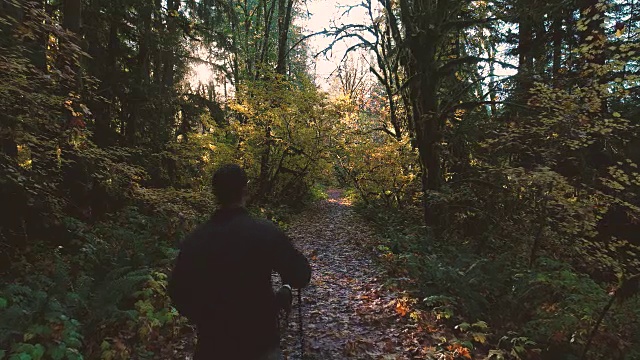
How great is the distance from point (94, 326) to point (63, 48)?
4.03 meters

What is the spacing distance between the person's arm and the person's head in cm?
33

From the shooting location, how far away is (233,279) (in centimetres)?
219

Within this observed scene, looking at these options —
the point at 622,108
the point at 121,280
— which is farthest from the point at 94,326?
the point at 622,108

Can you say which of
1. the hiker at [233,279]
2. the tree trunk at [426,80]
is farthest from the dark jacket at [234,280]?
the tree trunk at [426,80]

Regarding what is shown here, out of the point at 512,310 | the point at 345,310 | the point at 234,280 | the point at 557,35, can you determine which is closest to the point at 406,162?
the point at 557,35

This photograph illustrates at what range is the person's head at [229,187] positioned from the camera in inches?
92.0

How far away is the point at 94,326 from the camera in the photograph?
4.68 metres

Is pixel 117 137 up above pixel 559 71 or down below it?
below

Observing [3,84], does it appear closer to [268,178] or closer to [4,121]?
[4,121]

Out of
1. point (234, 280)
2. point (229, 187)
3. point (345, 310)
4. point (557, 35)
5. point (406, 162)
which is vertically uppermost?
point (557, 35)

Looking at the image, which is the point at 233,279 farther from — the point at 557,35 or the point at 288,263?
the point at 557,35

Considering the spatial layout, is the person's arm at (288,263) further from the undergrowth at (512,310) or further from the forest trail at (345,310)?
the undergrowth at (512,310)

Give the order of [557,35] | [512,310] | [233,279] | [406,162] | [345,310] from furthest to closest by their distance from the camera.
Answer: [406,162]
[557,35]
[345,310]
[512,310]
[233,279]

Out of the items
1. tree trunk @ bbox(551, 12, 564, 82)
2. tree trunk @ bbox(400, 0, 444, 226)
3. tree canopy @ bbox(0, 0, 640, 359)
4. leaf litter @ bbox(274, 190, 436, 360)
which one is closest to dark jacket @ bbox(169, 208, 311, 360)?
tree canopy @ bbox(0, 0, 640, 359)
